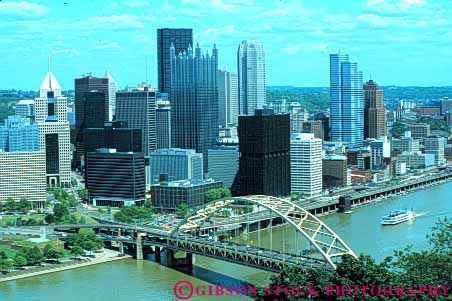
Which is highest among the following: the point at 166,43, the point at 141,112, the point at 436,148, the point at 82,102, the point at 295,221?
the point at 166,43

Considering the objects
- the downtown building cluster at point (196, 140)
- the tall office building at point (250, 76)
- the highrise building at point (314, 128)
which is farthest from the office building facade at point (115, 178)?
the tall office building at point (250, 76)

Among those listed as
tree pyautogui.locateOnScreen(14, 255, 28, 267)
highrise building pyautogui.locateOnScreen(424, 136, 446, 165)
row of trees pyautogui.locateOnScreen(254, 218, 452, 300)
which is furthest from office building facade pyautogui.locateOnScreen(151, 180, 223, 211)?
row of trees pyautogui.locateOnScreen(254, 218, 452, 300)

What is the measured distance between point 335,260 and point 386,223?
5.73m

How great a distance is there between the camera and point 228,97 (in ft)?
125

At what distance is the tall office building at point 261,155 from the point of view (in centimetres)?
2012

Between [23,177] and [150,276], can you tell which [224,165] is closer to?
[23,177]

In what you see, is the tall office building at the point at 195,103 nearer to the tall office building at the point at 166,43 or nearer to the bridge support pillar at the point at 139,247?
the tall office building at the point at 166,43

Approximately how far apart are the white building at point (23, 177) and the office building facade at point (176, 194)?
2.83 m

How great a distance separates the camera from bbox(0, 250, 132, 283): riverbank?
12.1 m

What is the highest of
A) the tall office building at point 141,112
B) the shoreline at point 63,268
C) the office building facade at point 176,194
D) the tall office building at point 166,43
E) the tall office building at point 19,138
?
the tall office building at point 166,43

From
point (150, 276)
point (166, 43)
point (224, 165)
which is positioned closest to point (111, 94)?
point (166, 43)

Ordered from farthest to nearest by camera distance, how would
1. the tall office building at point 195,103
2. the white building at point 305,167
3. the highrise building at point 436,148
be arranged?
the highrise building at point 436,148, the tall office building at point 195,103, the white building at point 305,167

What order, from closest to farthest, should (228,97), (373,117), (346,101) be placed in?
(346,101)
(373,117)
(228,97)

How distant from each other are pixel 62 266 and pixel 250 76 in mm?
27134
